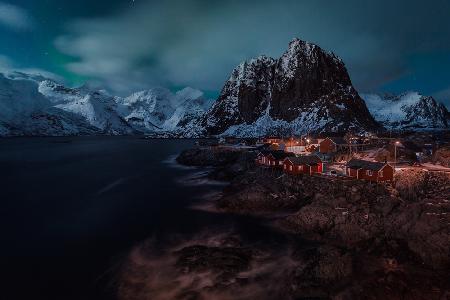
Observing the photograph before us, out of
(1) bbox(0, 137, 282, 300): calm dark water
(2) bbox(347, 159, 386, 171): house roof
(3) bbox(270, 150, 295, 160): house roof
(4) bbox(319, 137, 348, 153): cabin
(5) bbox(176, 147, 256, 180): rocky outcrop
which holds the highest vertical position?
(4) bbox(319, 137, 348, 153): cabin

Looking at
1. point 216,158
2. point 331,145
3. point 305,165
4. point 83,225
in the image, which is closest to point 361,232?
point 305,165

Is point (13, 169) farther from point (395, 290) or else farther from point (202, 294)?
point (395, 290)

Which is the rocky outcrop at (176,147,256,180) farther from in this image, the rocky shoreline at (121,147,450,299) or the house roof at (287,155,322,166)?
the rocky shoreline at (121,147,450,299)

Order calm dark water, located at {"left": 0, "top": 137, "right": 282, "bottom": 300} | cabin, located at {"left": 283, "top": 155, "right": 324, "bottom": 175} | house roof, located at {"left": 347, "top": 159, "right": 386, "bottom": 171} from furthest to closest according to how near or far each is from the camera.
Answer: cabin, located at {"left": 283, "top": 155, "right": 324, "bottom": 175}, house roof, located at {"left": 347, "top": 159, "right": 386, "bottom": 171}, calm dark water, located at {"left": 0, "top": 137, "right": 282, "bottom": 300}

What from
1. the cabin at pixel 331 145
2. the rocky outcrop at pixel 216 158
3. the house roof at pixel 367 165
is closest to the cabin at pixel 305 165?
the house roof at pixel 367 165

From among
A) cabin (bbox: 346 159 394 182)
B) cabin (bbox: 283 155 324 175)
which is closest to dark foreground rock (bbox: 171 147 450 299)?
cabin (bbox: 346 159 394 182)

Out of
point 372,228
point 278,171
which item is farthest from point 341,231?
point 278,171

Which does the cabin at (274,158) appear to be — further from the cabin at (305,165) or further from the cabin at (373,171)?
the cabin at (373,171)
